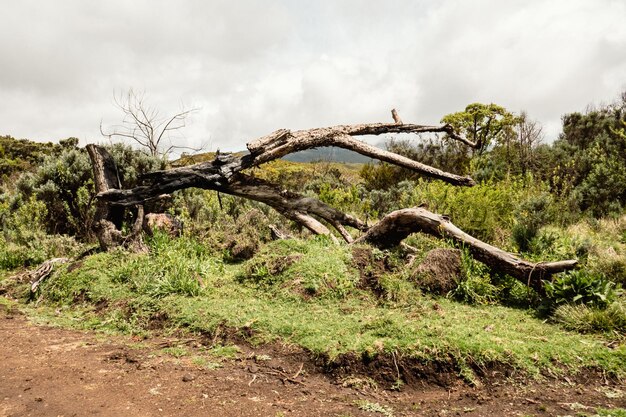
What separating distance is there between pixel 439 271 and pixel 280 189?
166 inches

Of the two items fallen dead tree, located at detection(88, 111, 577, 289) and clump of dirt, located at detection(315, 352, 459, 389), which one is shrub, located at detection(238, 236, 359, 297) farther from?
clump of dirt, located at detection(315, 352, 459, 389)

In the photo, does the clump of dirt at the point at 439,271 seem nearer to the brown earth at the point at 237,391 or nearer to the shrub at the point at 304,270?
the shrub at the point at 304,270

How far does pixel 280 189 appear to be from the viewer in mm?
9055

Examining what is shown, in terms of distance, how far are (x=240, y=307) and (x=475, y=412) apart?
125 inches

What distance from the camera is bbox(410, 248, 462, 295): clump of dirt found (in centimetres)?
599

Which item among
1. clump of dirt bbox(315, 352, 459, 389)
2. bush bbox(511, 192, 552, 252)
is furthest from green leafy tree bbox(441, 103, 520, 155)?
clump of dirt bbox(315, 352, 459, 389)

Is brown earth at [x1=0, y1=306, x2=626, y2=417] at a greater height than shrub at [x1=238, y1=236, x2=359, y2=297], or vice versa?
shrub at [x1=238, y1=236, x2=359, y2=297]

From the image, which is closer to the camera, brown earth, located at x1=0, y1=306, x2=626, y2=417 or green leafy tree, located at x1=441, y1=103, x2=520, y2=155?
brown earth, located at x1=0, y1=306, x2=626, y2=417

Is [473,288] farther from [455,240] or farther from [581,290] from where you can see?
[581,290]

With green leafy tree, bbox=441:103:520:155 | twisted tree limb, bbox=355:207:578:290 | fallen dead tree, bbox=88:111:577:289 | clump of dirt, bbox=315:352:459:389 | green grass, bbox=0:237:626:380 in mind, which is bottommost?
clump of dirt, bbox=315:352:459:389

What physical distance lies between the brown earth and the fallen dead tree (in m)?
3.46

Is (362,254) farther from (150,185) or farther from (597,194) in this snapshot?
(597,194)

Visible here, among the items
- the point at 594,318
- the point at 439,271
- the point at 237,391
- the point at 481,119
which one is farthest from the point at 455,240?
the point at 481,119

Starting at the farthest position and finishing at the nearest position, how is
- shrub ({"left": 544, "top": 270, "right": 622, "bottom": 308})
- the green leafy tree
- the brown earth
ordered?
the green leafy tree → shrub ({"left": 544, "top": 270, "right": 622, "bottom": 308}) → the brown earth
